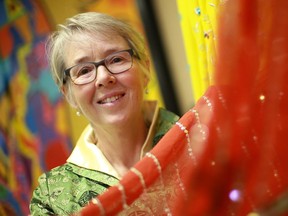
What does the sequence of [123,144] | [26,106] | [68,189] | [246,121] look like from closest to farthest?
[246,121]
[68,189]
[123,144]
[26,106]

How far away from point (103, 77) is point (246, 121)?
50 centimetres

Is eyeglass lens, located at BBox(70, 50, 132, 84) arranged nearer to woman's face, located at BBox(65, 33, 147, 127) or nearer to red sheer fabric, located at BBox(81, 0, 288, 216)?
woman's face, located at BBox(65, 33, 147, 127)

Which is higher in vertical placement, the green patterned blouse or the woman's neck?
the woman's neck

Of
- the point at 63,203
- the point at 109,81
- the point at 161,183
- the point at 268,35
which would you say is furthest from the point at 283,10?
the point at 63,203

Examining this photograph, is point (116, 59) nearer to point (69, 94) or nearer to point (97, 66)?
point (97, 66)

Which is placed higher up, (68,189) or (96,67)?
(96,67)

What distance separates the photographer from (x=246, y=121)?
0.48 meters

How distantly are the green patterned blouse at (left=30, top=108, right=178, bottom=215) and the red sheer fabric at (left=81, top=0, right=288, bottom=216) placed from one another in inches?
16.1

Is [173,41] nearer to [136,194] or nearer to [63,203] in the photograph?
[63,203]

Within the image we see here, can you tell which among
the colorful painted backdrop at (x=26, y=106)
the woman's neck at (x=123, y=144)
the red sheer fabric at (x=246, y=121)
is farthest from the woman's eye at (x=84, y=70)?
Result: the colorful painted backdrop at (x=26, y=106)

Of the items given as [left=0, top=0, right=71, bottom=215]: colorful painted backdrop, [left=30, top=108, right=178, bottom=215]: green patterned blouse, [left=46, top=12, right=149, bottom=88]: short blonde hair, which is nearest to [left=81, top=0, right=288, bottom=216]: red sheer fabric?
[left=30, top=108, right=178, bottom=215]: green patterned blouse

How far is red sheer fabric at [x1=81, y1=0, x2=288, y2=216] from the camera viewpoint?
0.46 meters

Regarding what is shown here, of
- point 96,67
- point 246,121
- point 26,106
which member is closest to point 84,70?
point 96,67

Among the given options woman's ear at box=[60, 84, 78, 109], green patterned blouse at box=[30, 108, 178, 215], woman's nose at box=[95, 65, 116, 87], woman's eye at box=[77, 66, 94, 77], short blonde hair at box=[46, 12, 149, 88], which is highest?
short blonde hair at box=[46, 12, 149, 88]
